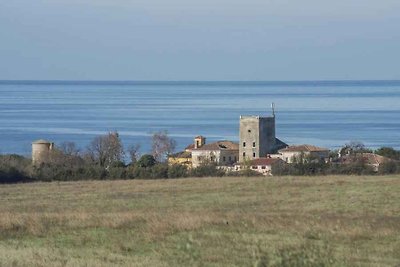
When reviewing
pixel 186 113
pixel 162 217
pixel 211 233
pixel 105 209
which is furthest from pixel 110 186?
pixel 186 113

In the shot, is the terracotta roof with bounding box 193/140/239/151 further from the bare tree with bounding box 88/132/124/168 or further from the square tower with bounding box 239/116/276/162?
the bare tree with bounding box 88/132/124/168

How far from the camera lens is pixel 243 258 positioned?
41.2 ft

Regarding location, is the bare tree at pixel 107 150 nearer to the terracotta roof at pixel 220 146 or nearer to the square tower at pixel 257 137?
the terracotta roof at pixel 220 146

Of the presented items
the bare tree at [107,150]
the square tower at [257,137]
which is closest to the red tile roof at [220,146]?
the square tower at [257,137]

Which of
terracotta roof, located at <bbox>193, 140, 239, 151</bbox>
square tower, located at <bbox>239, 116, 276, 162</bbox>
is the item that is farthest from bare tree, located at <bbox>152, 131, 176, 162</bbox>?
square tower, located at <bbox>239, 116, 276, 162</bbox>

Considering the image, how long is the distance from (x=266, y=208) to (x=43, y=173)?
57.9 ft

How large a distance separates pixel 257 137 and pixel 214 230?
5176cm

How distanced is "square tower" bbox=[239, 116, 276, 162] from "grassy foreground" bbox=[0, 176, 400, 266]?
3876 cm

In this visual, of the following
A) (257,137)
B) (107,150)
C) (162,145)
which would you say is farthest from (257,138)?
(107,150)

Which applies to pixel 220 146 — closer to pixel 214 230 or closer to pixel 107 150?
pixel 107 150

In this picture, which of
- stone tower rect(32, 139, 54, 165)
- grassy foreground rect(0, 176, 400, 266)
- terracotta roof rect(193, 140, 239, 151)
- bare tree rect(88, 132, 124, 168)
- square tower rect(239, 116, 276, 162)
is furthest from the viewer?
square tower rect(239, 116, 276, 162)

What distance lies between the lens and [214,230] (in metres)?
15.7

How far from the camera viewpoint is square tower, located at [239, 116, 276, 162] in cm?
6644

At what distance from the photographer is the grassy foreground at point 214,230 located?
12.2 m
